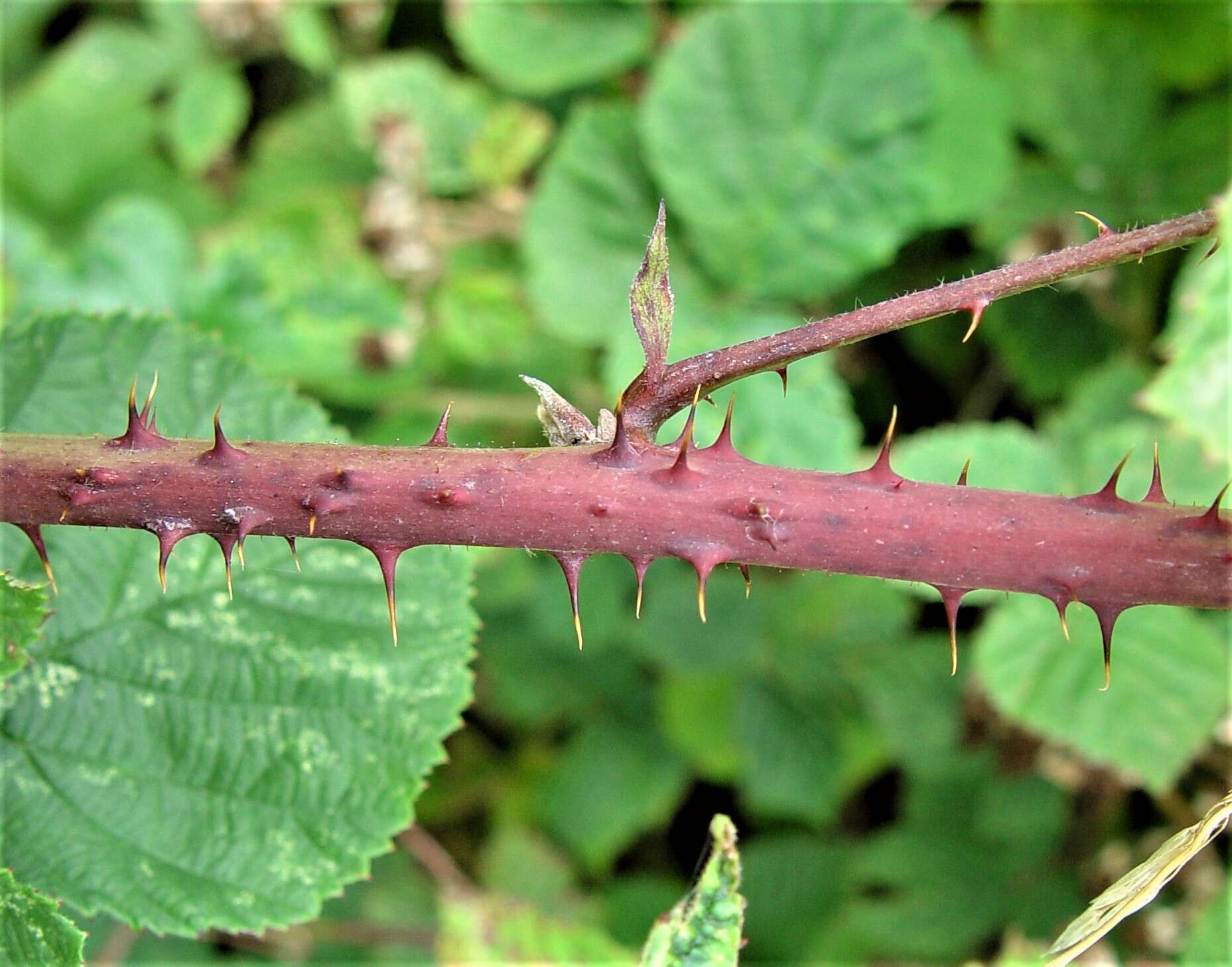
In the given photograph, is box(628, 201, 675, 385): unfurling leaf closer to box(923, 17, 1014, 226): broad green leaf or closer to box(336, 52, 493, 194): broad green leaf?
box(923, 17, 1014, 226): broad green leaf

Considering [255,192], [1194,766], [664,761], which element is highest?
[255,192]

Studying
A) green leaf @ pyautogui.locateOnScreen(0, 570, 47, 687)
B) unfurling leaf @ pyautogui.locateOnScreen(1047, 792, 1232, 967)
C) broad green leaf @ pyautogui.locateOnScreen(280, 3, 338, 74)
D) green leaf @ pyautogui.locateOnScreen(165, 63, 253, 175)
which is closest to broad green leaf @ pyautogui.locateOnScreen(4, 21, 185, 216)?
green leaf @ pyautogui.locateOnScreen(165, 63, 253, 175)

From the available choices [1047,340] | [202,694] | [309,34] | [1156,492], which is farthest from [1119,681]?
[309,34]

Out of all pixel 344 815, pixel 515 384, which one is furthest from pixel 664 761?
pixel 344 815

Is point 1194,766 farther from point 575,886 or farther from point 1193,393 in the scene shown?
point 1193,393

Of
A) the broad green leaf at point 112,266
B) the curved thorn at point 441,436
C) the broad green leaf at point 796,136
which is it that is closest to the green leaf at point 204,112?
the broad green leaf at point 112,266
